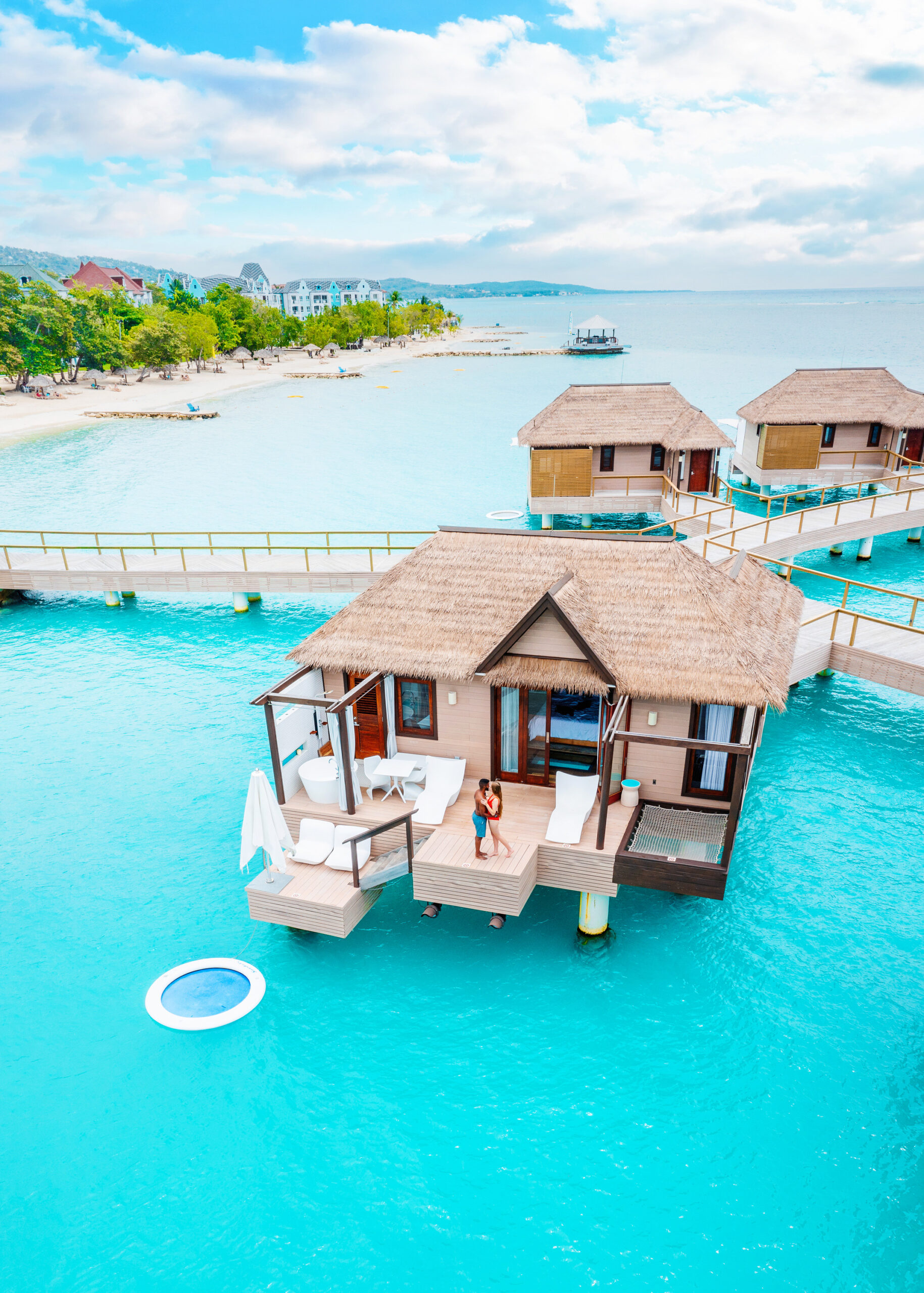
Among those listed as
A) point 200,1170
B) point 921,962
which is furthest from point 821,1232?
point 200,1170

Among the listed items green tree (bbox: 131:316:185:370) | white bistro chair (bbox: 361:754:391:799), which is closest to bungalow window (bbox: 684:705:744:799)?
white bistro chair (bbox: 361:754:391:799)

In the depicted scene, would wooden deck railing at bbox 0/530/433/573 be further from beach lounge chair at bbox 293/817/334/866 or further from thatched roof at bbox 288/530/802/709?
beach lounge chair at bbox 293/817/334/866

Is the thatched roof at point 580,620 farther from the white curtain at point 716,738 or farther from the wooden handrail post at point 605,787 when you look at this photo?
the wooden handrail post at point 605,787

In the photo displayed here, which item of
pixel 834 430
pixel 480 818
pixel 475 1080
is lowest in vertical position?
pixel 475 1080

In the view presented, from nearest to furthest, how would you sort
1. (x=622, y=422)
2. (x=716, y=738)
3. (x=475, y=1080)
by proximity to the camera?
(x=475, y=1080) → (x=716, y=738) → (x=622, y=422)

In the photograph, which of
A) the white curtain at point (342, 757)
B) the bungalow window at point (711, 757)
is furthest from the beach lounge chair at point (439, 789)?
the bungalow window at point (711, 757)

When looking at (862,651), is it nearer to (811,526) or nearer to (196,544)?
(811,526)

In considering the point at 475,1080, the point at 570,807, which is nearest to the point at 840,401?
the point at 570,807
